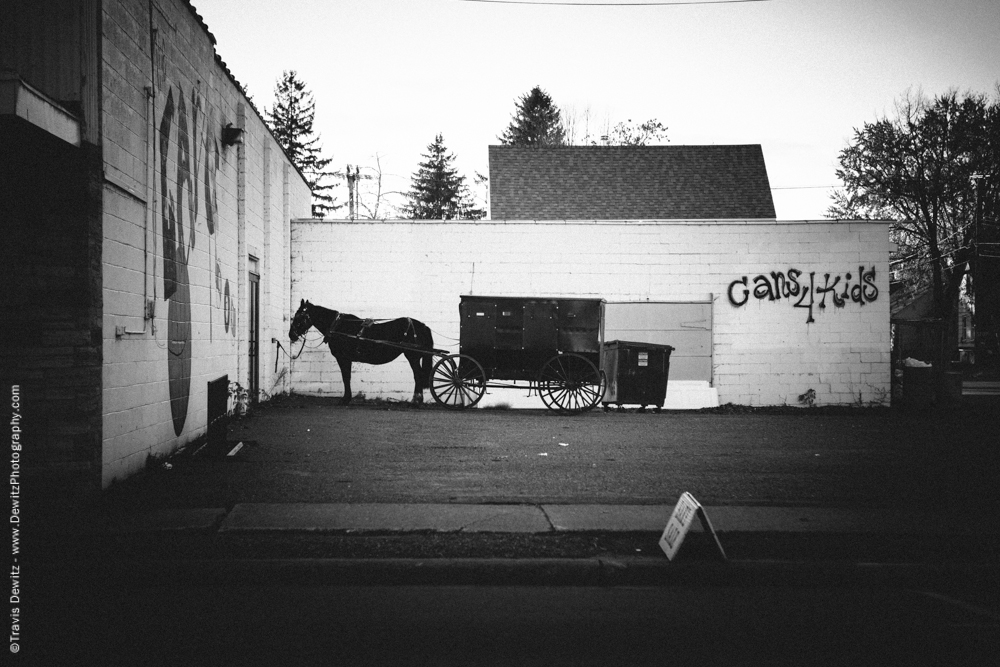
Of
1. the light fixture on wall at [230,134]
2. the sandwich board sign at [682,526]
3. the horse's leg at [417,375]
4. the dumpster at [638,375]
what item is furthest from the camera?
the horse's leg at [417,375]

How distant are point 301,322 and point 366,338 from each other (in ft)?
4.87

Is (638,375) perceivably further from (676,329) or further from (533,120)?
(533,120)

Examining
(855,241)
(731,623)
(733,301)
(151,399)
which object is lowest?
(731,623)

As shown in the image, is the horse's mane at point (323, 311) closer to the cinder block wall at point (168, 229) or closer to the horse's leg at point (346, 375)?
the horse's leg at point (346, 375)

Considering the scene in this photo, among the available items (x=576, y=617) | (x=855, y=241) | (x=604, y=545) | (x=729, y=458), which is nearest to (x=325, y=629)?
(x=576, y=617)

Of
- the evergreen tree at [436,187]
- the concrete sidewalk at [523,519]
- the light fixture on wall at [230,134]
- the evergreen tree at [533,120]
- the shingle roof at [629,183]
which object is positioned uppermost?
the evergreen tree at [533,120]

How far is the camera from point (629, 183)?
24.4m

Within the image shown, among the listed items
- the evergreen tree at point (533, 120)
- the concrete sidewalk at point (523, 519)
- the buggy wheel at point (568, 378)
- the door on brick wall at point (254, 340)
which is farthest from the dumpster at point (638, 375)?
the evergreen tree at point (533, 120)

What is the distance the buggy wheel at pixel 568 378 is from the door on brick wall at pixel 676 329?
2.77 m

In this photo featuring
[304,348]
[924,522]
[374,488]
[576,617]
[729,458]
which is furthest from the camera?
[304,348]

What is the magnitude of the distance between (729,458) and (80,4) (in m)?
8.86

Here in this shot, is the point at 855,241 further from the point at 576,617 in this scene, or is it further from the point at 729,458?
the point at 576,617

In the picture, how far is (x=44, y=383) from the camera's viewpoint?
6.42m

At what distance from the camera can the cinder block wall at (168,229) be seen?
712cm
